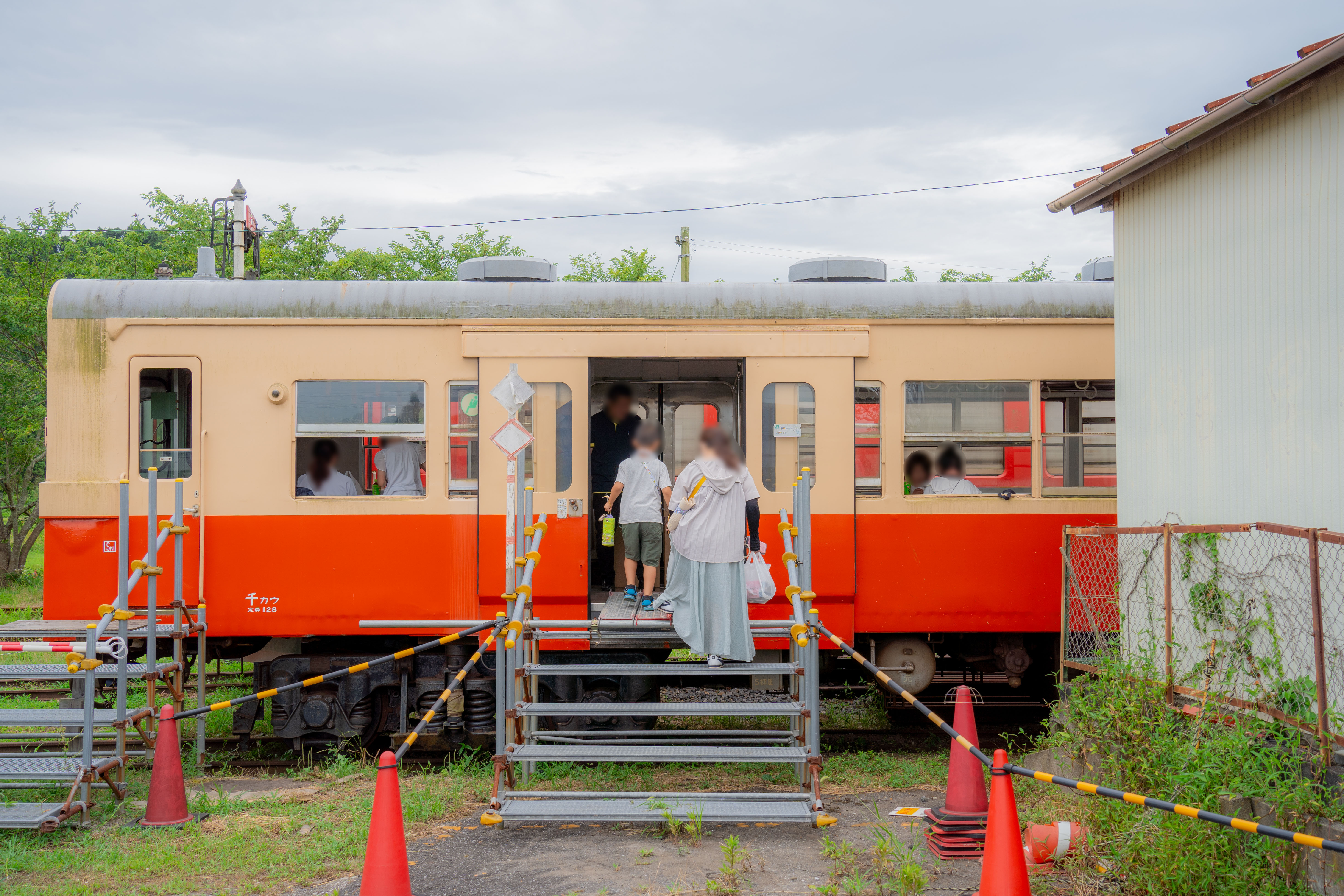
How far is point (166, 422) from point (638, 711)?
4150 mm

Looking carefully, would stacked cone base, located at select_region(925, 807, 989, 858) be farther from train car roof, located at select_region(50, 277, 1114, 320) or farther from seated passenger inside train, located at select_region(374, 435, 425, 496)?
seated passenger inside train, located at select_region(374, 435, 425, 496)

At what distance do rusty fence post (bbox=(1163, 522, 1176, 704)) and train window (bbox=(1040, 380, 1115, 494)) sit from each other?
5.70 ft

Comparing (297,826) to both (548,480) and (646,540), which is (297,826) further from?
(646,540)

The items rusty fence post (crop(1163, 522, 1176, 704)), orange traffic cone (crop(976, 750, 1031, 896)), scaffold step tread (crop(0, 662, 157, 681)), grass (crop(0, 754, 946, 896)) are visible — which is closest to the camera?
orange traffic cone (crop(976, 750, 1031, 896))

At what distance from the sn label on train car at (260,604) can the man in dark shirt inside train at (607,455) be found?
242 centimetres

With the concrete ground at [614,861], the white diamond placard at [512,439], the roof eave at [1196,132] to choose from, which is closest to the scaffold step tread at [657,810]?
the concrete ground at [614,861]

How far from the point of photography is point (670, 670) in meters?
7.02

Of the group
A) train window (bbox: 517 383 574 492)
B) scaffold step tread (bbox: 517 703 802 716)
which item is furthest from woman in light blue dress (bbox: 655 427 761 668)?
train window (bbox: 517 383 574 492)

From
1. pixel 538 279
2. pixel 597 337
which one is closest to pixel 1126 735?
pixel 597 337

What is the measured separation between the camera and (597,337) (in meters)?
7.97

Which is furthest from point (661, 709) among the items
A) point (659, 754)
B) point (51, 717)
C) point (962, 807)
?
point (51, 717)

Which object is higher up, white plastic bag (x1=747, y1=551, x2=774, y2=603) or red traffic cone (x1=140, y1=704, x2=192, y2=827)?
white plastic bag (x1=747, y1=551, x2=774, y2=603)

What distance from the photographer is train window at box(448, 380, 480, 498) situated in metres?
7.85

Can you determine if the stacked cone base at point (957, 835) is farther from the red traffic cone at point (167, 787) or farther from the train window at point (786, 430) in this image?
the red traffic cone at point (167, 787)
